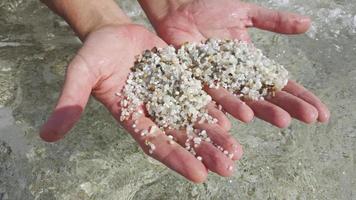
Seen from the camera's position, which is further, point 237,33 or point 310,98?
point 237,33

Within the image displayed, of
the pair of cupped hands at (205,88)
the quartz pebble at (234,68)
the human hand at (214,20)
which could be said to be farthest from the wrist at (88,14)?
the quartz pebble at (234,68)

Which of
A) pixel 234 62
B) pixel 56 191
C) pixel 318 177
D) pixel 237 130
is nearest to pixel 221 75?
pixel 234 62

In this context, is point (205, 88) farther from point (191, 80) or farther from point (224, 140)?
point (224, 140)

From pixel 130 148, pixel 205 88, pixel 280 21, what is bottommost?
pixel 130 148

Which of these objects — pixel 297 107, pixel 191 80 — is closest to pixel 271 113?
pixel 297 107

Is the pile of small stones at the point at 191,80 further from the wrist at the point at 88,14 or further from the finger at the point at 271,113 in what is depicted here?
the wrist at the point at 88,14

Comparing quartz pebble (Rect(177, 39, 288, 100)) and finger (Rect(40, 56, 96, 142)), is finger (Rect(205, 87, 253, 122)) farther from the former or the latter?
finger (Rect(40, 56, 96, 142))

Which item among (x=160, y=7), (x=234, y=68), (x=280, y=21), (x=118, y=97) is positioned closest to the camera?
(x=118, y=97)
